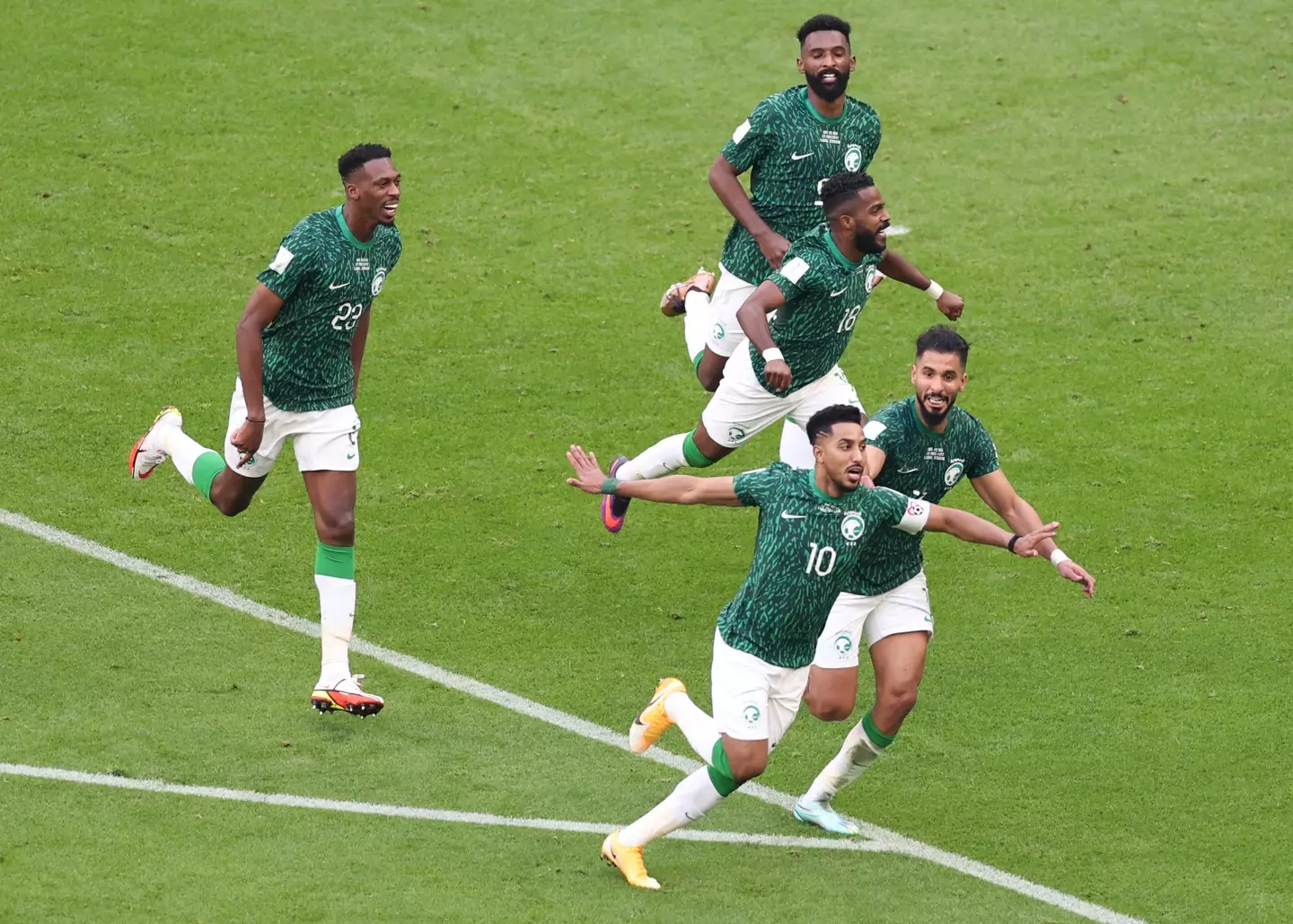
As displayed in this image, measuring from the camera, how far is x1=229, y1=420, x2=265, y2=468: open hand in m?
9.13

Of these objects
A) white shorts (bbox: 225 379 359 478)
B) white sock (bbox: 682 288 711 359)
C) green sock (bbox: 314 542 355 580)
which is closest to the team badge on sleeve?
white shorts (bbox: 225 379 359 478)

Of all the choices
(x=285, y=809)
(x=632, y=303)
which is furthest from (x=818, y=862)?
(x=632, y=303)

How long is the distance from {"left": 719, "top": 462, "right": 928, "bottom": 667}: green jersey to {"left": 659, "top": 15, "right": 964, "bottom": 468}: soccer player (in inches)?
99.6

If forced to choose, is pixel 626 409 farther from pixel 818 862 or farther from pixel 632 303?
pixel 818 862

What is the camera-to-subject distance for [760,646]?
7.70 metres

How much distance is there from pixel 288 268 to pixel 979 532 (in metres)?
3.52

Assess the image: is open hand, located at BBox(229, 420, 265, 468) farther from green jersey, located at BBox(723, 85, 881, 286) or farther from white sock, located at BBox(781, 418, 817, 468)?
green jersey, located at BBox(723, 85, 881, 286)

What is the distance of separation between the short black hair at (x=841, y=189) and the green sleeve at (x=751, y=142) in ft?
4.62

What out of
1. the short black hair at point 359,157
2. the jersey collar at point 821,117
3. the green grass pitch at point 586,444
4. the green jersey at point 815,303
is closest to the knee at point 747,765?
the green grass pitch at point 586,444

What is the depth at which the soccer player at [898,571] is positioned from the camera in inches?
Result: 327

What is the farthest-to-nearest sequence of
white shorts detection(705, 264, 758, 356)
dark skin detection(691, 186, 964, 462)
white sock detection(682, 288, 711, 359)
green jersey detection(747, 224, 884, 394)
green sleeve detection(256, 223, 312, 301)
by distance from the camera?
white sock detection(682, 288, 711, 359), white shorts detection(705, 264, 758, 356), green jersey detection(747, 224, 884, 394), dark skin detection(691, 186, 964, 462), green sleeve detection(256, 223, 312, 301)

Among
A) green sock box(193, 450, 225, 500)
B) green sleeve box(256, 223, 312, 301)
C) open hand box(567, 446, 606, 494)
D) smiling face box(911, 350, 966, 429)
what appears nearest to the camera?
open hand box(567, 446, 606, 494)

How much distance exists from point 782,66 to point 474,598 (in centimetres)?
897

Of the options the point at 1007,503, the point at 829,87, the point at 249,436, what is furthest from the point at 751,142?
the point at 249,436
